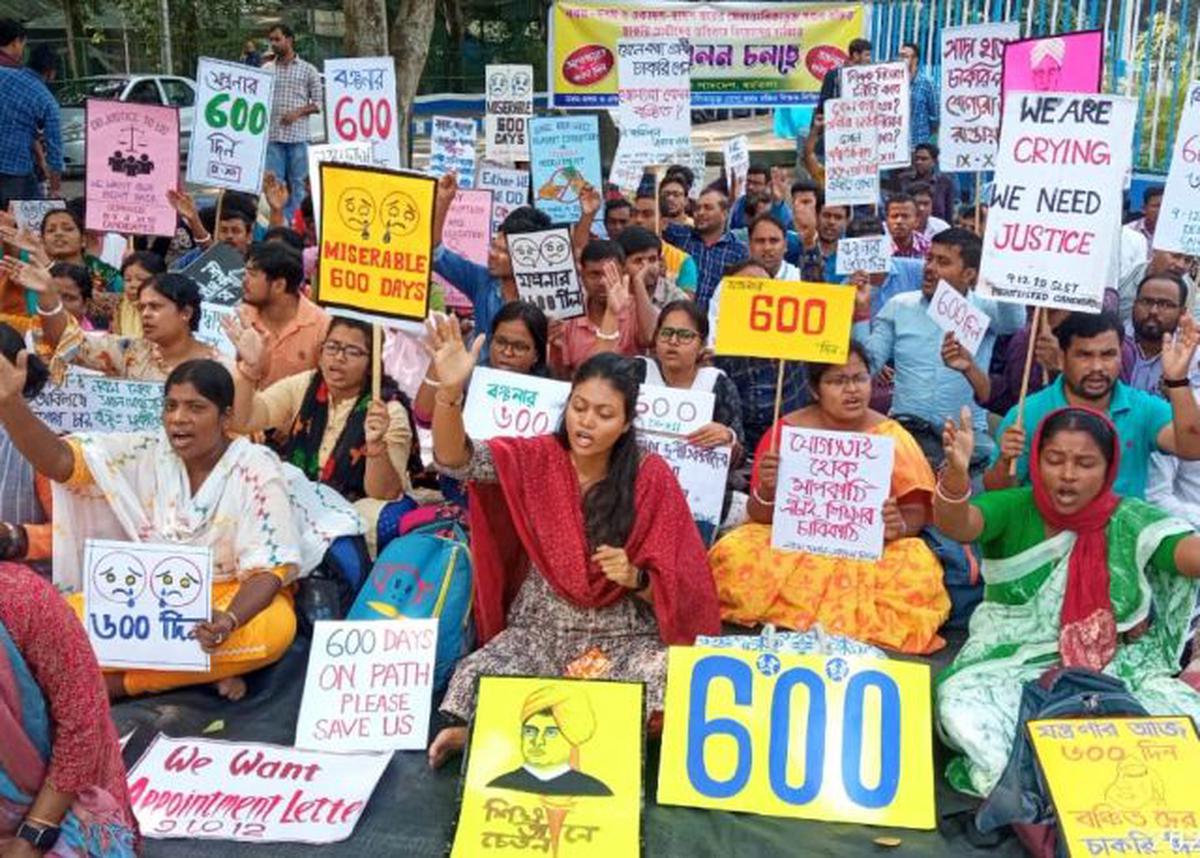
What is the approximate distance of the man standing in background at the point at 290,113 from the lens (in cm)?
1159

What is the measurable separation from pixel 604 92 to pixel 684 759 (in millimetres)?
9391

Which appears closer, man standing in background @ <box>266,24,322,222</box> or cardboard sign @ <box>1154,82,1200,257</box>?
cardboard sign @ <box>1154,82,1200,257</box>

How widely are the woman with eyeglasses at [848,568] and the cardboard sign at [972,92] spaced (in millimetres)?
3830

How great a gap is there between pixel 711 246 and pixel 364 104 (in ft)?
7.69

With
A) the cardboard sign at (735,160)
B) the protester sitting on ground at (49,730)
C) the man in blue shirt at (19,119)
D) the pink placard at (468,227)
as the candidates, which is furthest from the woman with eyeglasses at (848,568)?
the man in blue shirt at (19,119)

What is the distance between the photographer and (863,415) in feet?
16.3

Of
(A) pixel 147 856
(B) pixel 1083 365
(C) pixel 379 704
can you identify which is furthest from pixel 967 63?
(A) pixel 147 856

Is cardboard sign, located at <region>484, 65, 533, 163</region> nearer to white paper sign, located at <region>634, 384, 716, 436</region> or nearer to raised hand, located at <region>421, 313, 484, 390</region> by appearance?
white paper sign, located at <region>634, 384, 716, 436</region>

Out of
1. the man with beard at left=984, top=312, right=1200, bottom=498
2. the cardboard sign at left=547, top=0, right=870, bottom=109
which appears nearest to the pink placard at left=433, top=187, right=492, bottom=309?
the man with beard at left=984, top=312, right=1200, bottom=498

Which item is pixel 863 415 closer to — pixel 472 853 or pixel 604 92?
pixel 472 853

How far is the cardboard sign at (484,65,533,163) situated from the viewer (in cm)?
939

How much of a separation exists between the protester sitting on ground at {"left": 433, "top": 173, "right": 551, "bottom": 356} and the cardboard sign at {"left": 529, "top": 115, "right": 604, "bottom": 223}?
147 centimetres

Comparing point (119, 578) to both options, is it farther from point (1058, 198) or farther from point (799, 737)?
point (1058, 198)

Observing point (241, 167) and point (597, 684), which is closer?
point (597, 684)
